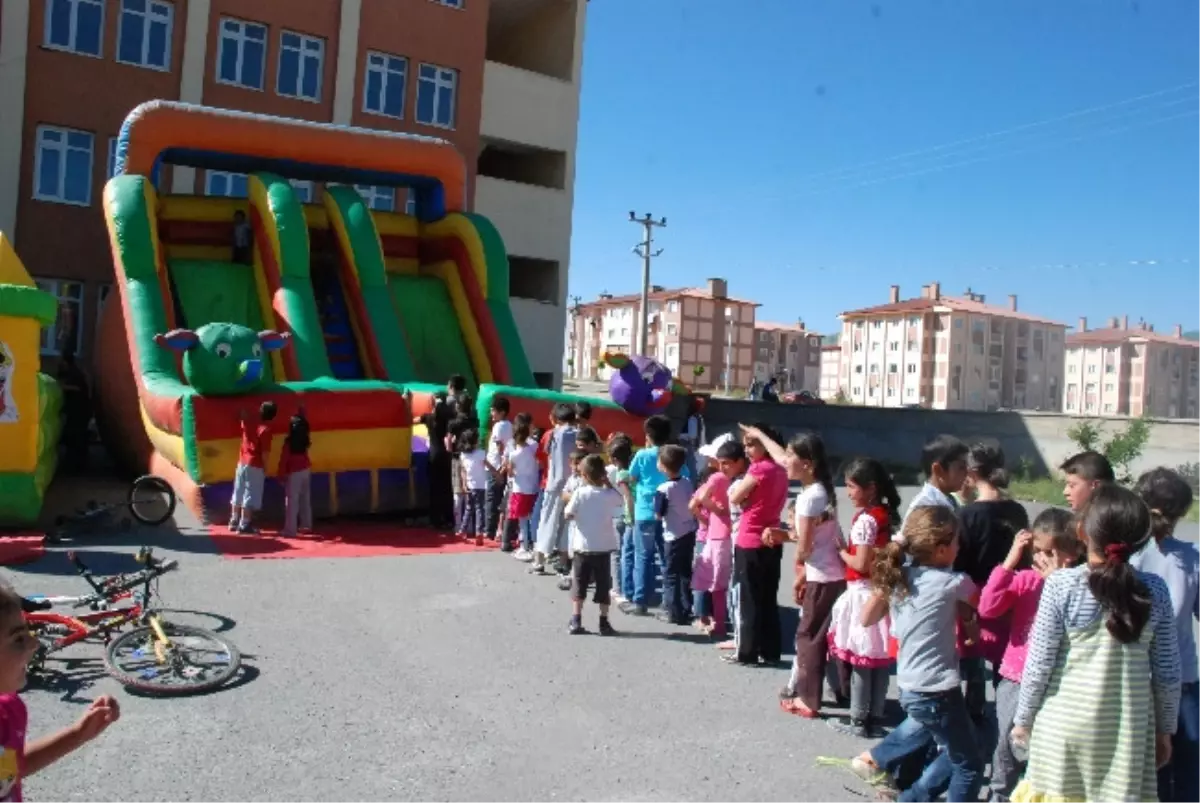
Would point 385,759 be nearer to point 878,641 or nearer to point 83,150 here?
point 878,641

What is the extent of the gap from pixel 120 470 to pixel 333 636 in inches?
356

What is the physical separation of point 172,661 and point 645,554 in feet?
12.1

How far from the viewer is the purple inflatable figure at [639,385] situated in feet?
41.8

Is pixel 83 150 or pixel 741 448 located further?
pixel 83 150

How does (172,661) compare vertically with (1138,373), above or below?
below

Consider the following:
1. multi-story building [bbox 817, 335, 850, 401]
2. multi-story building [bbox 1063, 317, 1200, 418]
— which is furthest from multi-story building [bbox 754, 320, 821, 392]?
multi-story building [bbox 1063, 317, 1200, 418]

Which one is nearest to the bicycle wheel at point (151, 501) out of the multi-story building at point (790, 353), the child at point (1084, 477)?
the child at point (1084, 477)

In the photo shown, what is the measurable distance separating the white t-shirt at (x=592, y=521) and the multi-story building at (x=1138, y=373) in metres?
86.1

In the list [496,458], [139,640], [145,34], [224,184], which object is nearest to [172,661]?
[139,640]

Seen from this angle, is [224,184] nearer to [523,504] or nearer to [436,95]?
[436,95]

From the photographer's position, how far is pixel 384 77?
2298 centimetres

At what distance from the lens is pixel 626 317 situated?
289 feet

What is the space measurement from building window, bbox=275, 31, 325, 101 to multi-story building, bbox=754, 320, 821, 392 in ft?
223

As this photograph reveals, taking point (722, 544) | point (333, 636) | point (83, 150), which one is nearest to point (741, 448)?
point (722, 544)
